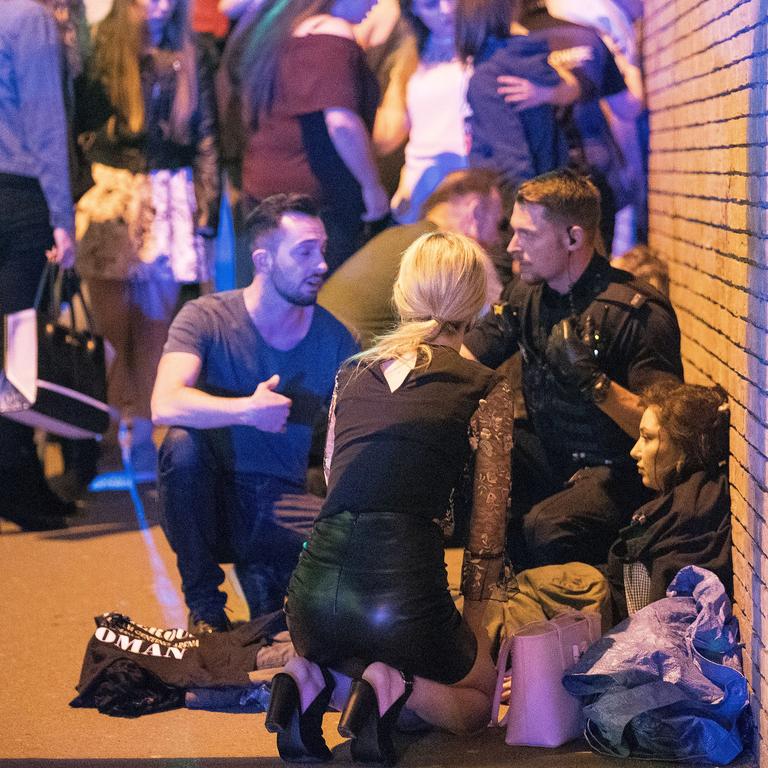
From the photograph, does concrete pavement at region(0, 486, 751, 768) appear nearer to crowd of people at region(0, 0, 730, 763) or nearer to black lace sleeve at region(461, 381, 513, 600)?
crowd of people at region(0, 0, 730, 763)

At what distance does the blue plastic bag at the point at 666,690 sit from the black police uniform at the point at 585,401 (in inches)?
27.2

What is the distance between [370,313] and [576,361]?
1068mm

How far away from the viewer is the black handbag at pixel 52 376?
16.3 feet

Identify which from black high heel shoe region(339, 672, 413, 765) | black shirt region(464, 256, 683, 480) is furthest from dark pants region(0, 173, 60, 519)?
black high heel shoe region(339, 672, 413, 765)

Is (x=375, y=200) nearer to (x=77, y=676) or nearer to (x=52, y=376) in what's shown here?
(x=52, y=376)

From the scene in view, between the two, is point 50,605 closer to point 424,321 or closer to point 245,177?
point 424,321

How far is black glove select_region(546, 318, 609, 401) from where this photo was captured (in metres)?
3.84

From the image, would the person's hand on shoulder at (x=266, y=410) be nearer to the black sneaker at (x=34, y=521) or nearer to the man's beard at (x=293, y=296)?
the man's beard at (x=293, y=296)

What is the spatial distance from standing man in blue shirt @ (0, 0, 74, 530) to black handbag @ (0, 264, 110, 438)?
217 millimetres

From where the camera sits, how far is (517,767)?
3.13 meters

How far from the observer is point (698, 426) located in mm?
3547

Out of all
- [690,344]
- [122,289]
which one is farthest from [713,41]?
[122,289]

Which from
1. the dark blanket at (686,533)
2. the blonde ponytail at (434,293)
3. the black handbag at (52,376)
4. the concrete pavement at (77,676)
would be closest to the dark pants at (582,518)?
the dark blanket at (686,533)

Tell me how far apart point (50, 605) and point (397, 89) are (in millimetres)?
2827
